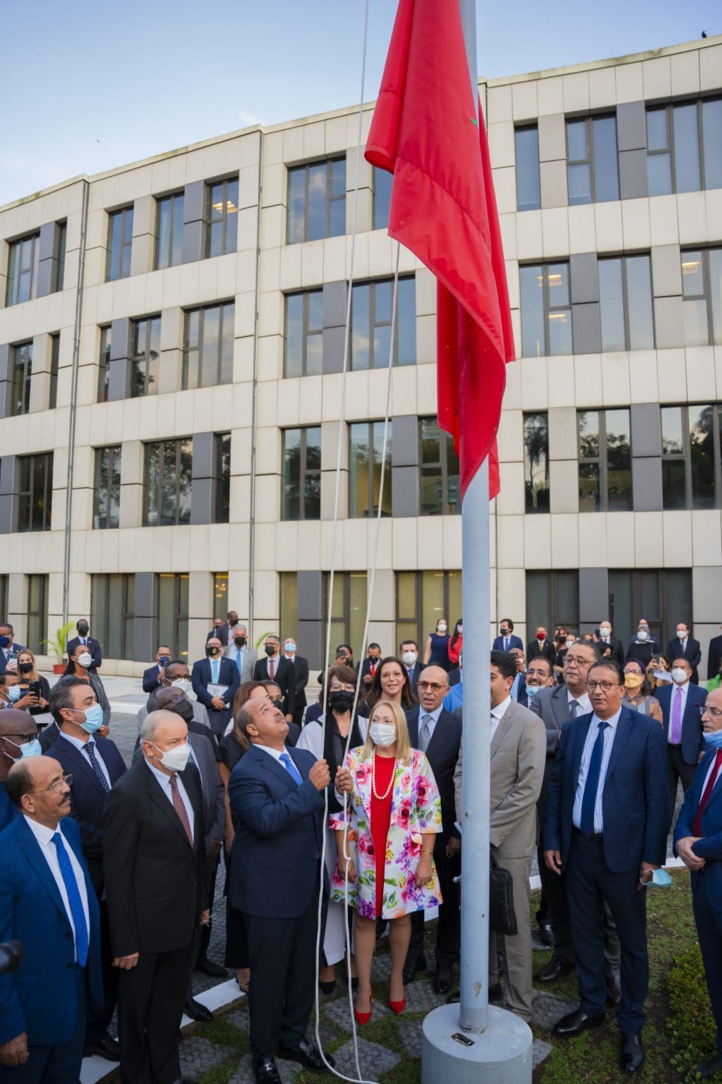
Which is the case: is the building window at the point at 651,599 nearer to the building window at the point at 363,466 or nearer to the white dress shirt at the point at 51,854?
the building window at the point at 363,466

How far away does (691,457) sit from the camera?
18062 millimetres

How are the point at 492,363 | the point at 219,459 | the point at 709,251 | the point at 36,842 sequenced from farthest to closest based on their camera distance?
1. the point at 219,459
2. the point at 709,251
3. the point at 492,363
4. the point at 36,842

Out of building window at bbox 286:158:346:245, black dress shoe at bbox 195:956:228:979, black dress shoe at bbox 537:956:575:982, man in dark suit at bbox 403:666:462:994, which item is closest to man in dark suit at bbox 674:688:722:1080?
black dress shoe at bbox 537:956:575:982

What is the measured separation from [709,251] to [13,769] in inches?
770

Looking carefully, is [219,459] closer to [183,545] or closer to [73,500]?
[183,545]

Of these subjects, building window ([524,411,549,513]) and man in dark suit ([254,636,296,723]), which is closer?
man in dark suit ([254,636,296,723])

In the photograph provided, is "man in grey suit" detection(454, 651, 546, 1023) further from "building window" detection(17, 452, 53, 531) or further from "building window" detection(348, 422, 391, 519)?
"building window" detection(17, 452, 53, 531)

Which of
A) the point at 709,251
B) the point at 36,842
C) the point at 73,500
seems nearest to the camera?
the point at 36,842

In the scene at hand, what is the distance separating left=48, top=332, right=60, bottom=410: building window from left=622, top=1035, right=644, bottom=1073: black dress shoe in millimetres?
25305

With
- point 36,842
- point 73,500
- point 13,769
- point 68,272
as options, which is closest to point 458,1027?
point 36,842

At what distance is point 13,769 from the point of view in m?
3.51

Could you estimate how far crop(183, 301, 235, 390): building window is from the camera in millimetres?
22344

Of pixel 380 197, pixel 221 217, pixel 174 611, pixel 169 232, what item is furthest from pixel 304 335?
pixel 174 611

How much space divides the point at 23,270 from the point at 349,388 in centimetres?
1463
